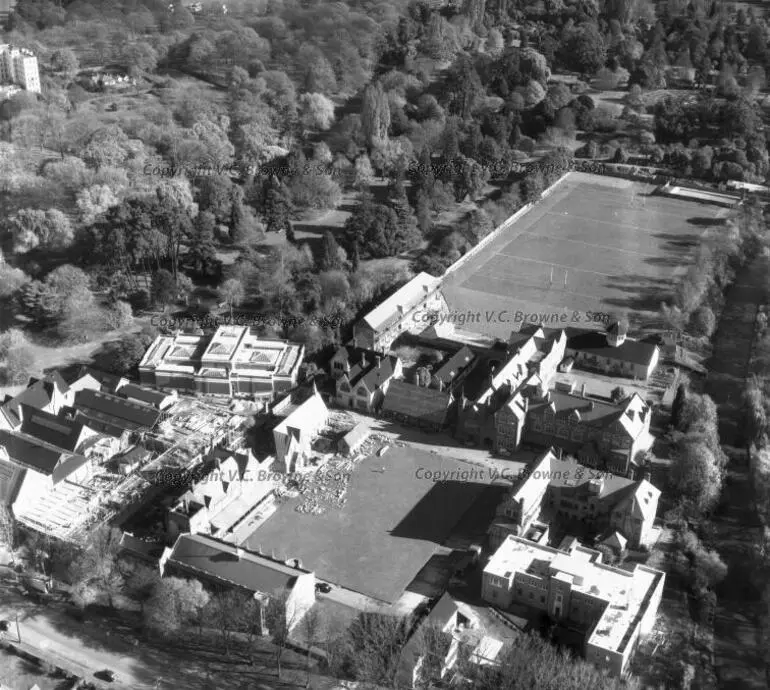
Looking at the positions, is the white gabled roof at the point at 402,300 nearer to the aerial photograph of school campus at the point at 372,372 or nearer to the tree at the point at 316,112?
the aerial photograph of school campus at the point at 372,372

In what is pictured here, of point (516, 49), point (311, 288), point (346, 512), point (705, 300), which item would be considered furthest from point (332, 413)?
point (516, 49)

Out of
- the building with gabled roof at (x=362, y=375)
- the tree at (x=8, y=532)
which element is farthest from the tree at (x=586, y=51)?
the tree at (x=8, y=532)

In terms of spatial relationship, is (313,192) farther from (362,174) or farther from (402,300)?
(402,300)

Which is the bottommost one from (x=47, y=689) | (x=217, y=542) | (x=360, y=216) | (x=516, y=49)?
(x=47, y=689)

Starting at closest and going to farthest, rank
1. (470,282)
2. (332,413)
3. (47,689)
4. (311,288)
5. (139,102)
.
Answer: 1. (47,689)
2. (332,413)
3. (311,288)
4. (470,282)
5. (139,102)

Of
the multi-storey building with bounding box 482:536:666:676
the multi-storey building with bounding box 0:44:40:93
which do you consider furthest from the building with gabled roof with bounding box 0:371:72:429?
the multi-storey building with bounding box 0:44:40:93

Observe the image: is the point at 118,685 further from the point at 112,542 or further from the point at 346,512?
the point at 346,512
